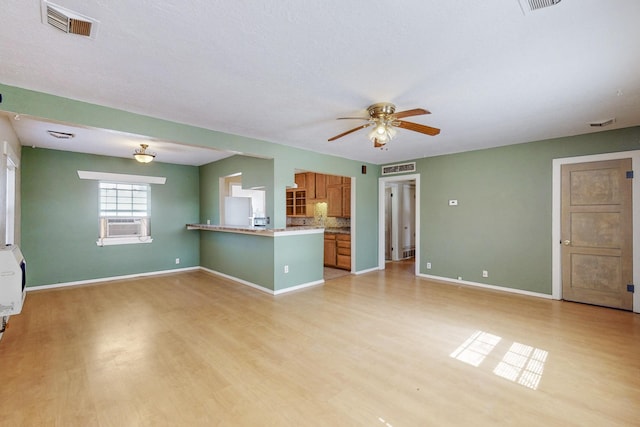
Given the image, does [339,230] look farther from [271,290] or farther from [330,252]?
[271,290]

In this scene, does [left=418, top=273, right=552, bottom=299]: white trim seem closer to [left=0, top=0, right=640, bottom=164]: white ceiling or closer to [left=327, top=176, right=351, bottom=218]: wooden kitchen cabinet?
[left=327, top=176, right=351, bottom=218]: wooden kitchen cabinet

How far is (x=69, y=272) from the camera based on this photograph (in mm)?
5266

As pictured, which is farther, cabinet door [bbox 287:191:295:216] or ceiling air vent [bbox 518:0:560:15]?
cabinet door [bbox 287:191:295:216]

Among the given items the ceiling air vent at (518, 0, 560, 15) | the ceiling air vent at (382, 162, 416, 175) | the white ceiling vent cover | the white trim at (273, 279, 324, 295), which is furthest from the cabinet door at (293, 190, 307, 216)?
the ceiling air vent at (518, 0, 560, 15)

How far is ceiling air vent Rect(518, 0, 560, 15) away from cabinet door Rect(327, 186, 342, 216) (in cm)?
545

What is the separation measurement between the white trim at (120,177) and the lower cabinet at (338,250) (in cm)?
407

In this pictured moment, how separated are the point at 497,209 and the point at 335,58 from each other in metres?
4.26

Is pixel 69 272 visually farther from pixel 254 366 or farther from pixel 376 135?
pixel 376 135

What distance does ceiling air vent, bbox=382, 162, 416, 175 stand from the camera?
239 inches

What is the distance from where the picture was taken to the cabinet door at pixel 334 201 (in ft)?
23.0

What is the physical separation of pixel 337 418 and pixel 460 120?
342cm

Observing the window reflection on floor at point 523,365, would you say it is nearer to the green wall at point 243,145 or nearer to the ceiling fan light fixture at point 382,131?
the ceiling fan light fixture at point 382,131

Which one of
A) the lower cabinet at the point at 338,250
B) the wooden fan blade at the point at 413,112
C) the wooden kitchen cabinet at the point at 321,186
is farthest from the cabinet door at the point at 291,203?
the wooden fan blade at the point at 413,112

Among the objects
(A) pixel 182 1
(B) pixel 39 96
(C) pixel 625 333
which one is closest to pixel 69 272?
(B) pixel 39 96
